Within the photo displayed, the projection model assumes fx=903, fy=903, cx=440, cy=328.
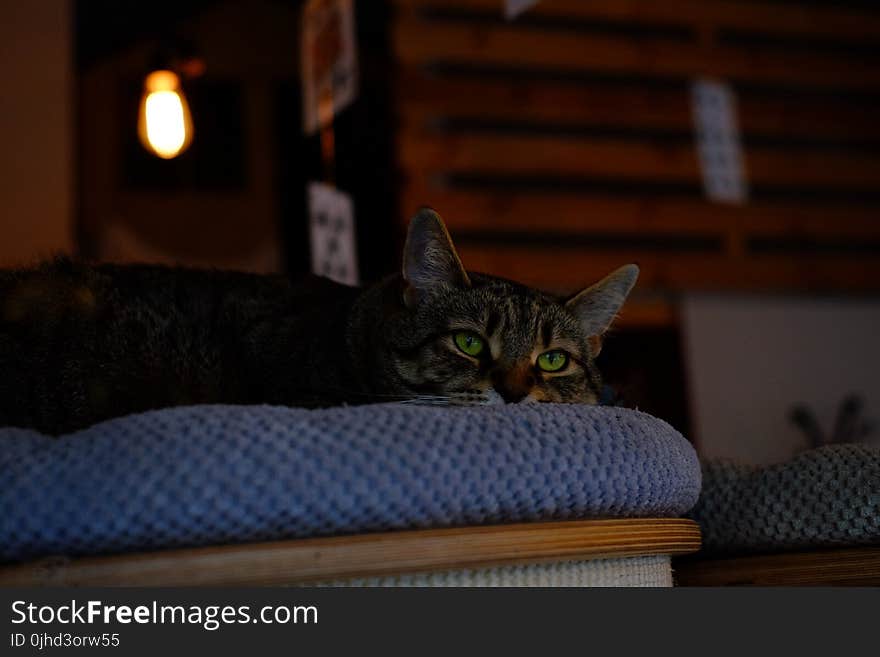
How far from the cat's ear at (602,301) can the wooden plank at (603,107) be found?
222 centimetres

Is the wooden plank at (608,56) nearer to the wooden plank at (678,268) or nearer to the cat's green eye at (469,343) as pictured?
the wooden plank at (678,268)

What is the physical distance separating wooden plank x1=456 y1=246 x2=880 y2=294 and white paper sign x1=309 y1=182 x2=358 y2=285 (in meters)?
0.91

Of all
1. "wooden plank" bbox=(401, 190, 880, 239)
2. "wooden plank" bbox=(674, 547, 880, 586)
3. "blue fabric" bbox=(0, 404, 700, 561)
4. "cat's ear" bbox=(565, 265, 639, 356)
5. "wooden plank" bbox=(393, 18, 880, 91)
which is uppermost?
"wooden plank" bbox=(393, 18, 880, 91)

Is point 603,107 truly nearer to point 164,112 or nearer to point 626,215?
point 626,215

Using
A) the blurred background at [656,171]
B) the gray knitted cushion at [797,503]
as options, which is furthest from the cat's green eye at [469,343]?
the blurred background at [656,171]

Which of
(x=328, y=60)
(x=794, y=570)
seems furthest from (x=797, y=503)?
(x=328, y=60)

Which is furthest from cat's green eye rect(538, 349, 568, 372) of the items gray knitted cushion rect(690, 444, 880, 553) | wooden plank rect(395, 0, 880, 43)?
wooden plank rect(395, 0, 880, 43)

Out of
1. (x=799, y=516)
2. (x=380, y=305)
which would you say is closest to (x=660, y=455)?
(x=799, y=516)

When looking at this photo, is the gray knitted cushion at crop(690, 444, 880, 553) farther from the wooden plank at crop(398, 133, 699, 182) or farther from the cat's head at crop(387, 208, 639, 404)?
the wooden plank at crop(398, 133, 699, 182)

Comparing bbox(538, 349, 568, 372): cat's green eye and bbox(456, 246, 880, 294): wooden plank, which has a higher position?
bbox(456, 246, 880, 294): wooden plank

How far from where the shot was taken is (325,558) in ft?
2.32

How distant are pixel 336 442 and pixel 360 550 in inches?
3.8

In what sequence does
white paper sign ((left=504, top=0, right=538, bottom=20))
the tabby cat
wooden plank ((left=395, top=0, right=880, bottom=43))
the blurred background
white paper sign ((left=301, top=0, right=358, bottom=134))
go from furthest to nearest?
wooden plank ((left=395, top=0, right=880, bottom=43)) < the blurred background < white paper sign ((left=301, top=0, right=358, bottom=134)) < white paper sign ((left=504, top=0, right=538, bottom=20)) < the tabby cat

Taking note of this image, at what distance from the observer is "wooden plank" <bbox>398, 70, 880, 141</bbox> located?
3.52 meters
